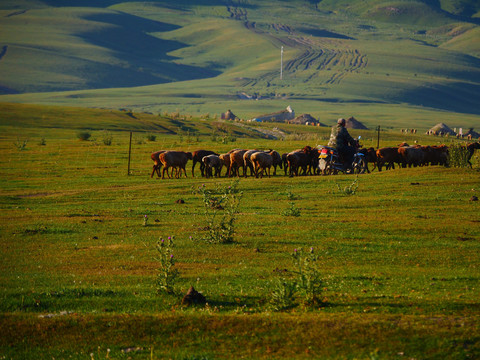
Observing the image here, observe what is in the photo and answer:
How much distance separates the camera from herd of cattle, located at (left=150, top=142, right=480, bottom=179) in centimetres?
3762

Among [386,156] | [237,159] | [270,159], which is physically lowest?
[237,159]

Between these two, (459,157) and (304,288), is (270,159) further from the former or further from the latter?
(304,288)

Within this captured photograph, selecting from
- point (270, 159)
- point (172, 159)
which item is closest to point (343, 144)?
point (270, 159)

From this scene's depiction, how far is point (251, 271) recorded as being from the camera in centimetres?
1441

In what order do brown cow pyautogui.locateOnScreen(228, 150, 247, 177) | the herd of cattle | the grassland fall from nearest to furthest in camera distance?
1. the grassland
2. the herd of cattle
3. brown cow pyautogui.locateOnScreen(228, 150, 247, 177)

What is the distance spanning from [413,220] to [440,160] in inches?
856

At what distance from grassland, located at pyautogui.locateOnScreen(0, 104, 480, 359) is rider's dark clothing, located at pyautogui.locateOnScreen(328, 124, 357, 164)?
138 inches

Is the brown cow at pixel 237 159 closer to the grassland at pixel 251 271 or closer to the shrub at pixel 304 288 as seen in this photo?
the grassland at pixel 251 271

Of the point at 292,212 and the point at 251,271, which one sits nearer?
the point at 251,271

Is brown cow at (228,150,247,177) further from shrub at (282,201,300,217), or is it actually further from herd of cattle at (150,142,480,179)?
shrub at (282,201,300,217)

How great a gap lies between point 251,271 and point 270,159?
2316 cm

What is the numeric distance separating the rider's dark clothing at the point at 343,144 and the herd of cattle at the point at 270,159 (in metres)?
2.08

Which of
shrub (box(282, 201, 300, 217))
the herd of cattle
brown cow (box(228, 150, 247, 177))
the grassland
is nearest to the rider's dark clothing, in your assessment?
the herd of cattle

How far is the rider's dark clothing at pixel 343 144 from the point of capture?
3525 centimetres
